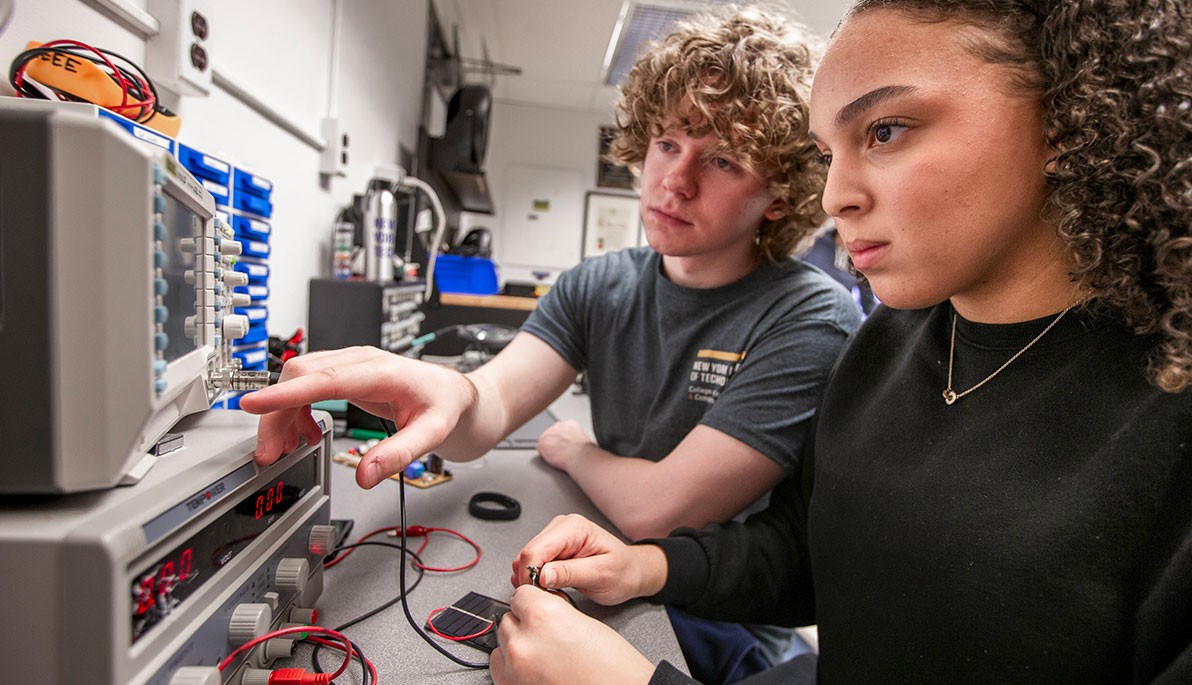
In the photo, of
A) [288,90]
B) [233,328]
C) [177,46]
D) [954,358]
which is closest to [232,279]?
[233,328]

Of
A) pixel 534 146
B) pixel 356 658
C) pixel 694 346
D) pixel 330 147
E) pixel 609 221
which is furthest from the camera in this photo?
pixel 609 221

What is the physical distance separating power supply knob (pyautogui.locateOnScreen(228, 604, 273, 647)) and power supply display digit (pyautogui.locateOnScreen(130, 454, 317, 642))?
4 centimetres

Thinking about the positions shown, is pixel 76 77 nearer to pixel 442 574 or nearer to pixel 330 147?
pixel 442 574

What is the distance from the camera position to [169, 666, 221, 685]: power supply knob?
0.34 metres

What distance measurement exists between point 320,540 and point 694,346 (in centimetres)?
62

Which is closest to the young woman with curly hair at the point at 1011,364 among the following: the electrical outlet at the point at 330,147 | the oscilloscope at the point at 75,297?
the oscilloscope at the point at 75,297

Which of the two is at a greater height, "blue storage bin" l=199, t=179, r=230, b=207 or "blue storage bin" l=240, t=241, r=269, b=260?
"blue storage bin" l=199, t=179, r=230, b=207

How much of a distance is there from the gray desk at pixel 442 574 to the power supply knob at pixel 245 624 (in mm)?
106

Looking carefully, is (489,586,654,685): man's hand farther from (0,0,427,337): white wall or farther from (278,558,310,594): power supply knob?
(0,0,427,337): white wall

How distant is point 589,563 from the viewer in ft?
1.96

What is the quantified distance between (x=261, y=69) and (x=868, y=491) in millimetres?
1400

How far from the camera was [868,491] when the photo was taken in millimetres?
639

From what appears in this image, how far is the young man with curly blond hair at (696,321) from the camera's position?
0.82m

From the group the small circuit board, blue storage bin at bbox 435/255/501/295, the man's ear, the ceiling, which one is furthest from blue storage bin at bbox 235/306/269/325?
the ceiling
